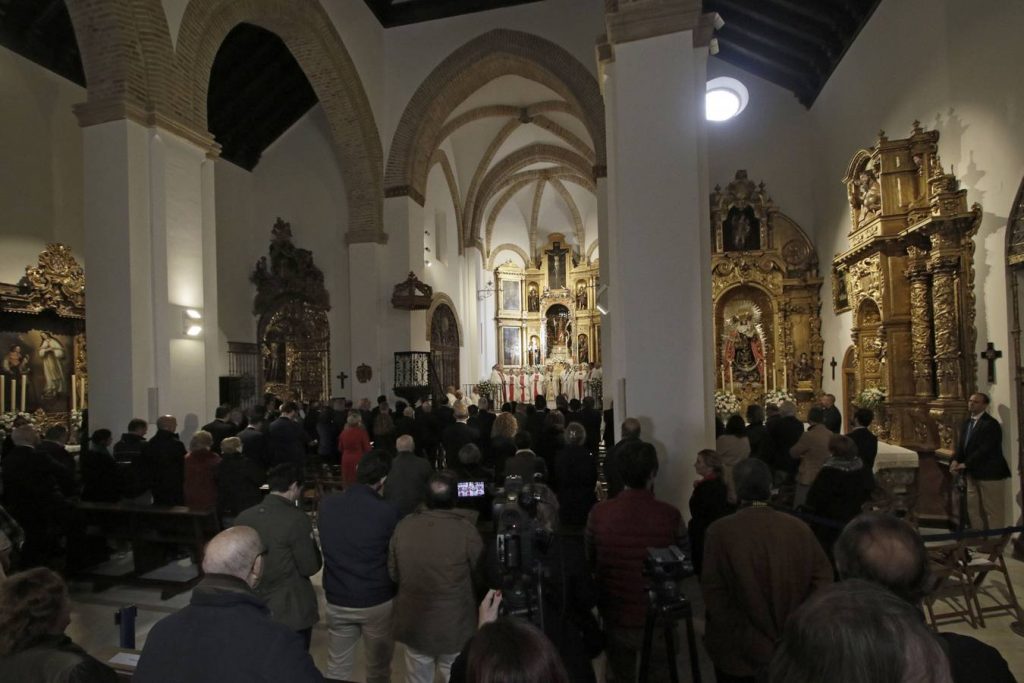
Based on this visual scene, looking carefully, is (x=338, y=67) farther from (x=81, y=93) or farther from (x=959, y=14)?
(x=959, y=14)

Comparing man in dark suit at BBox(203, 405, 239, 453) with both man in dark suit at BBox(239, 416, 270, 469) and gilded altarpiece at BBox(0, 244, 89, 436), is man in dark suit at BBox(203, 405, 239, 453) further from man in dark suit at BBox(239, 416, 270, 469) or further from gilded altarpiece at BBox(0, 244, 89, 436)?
gilded altarpiece at BBox(0, 244, 89, 436)

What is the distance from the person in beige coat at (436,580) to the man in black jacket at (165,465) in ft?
13.3

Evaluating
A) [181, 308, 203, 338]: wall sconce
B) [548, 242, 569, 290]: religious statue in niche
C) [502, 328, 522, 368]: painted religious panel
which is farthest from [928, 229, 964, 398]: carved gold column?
[548, 242, 569, 290]: religious statue in niche

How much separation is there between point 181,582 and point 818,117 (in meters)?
13.2

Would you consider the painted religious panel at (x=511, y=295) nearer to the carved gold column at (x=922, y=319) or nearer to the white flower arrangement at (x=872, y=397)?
the white flower arrangement at (x=872, y=397)

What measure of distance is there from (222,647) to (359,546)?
144 centimetres

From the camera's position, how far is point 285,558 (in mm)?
3061

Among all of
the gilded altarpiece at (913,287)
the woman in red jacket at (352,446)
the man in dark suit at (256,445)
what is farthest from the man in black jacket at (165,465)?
the gilded altarpiece at (913,287)

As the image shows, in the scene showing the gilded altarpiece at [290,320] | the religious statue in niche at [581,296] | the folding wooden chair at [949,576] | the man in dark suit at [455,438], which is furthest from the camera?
the religious statue in niche at [581,296]

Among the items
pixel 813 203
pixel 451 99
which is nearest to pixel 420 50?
pixel 451 99

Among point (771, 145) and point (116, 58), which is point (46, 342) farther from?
point (771, 145)

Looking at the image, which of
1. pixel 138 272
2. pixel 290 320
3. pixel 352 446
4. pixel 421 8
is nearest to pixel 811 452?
pixel 352 446

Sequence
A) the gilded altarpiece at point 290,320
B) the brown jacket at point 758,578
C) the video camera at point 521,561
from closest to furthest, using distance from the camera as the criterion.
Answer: the video camera at point 521,561, the brown jacket at point 758,578, the gilded altarpiece at point 290,320

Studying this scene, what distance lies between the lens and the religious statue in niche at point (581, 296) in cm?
2445
